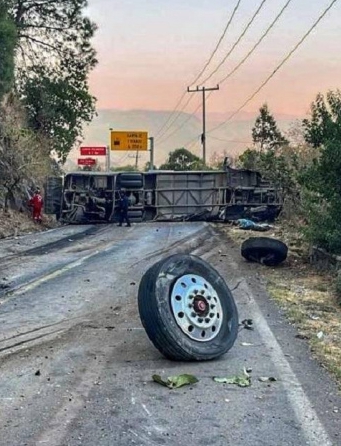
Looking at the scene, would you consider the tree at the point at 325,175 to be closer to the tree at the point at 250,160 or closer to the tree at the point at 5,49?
the tree at the point at 5,49

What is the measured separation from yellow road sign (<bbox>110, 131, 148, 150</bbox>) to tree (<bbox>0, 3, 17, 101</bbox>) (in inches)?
1274

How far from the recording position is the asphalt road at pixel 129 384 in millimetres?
4250

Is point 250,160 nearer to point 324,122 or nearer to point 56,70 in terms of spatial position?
point 56,70

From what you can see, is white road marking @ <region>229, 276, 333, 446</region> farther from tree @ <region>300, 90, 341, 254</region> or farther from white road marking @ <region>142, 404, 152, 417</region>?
tree @ <region>300, 90, 341, 254</region>

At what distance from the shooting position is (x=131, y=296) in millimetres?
9477

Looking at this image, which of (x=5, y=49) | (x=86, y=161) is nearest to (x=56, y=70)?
(x=5, y=49)

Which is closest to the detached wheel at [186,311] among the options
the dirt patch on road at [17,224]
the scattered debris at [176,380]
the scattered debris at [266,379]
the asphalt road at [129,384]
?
the asphalt road at [129,384]

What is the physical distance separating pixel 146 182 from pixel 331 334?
2238cm

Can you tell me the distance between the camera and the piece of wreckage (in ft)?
91.4

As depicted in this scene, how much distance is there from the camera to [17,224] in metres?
25.0

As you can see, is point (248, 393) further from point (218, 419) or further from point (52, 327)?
point (52, 327)

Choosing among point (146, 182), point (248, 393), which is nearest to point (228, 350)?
point (248, 393)

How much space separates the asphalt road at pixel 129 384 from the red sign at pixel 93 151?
1795 inches

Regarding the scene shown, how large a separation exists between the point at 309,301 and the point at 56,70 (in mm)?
29603
